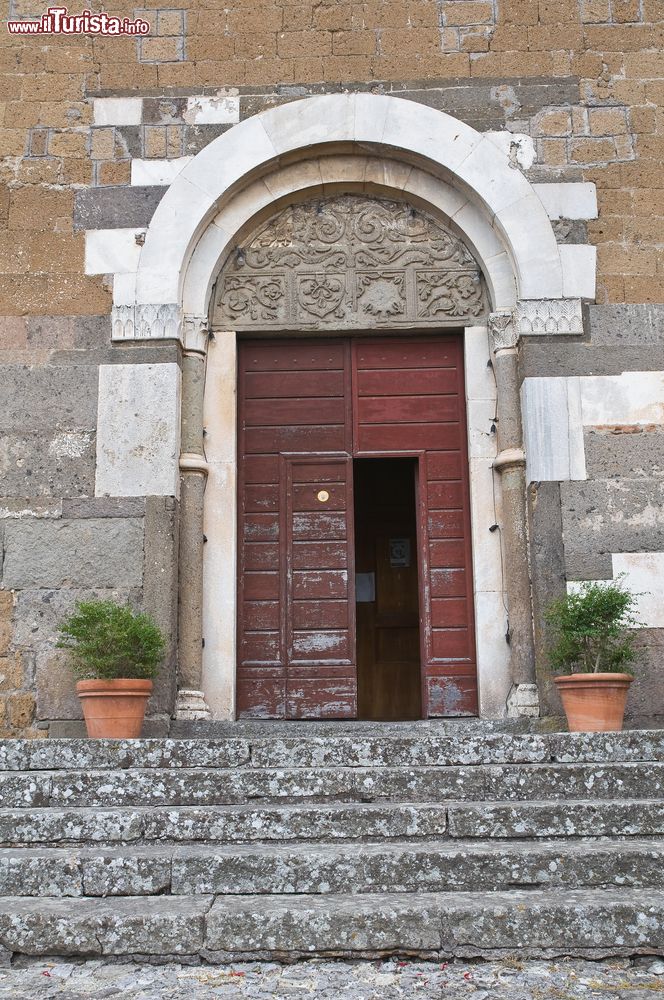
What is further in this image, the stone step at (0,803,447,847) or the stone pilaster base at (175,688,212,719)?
the stone pilaster base at (175,688,212,719)

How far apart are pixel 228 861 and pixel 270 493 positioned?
137 inches

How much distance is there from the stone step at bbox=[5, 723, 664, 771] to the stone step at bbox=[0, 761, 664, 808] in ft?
0.97

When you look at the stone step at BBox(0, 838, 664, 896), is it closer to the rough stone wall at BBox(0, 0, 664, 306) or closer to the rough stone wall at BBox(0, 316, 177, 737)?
the rough stone wall at BBox(0, 316, 177, 737)

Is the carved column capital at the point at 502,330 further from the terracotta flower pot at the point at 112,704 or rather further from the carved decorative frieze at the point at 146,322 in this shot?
the terracotta flower pot at the point at 112,704

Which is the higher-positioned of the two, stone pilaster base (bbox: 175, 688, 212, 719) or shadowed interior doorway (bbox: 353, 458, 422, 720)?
shadowed interior doorway (bbox: 353, 458, 422, 720)

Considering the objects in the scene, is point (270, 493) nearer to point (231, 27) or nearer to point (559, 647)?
point (559, 647)

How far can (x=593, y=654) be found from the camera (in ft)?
18.9

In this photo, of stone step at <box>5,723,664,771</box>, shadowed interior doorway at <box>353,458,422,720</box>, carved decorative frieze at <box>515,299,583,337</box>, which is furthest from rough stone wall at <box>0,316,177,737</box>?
shadowed interior doorway at <box>353,458,422,720</box>

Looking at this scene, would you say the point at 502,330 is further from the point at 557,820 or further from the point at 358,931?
the point at 358,931

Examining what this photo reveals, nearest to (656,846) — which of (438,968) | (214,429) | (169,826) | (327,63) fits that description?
(438,968)

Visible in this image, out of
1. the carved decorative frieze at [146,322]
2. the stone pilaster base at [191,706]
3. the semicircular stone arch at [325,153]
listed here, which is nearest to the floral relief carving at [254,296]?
the semicircular stone arch at [325,153]

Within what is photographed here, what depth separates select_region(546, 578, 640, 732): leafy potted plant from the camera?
5438 mm

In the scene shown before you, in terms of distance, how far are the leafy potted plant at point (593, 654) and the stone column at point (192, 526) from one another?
210 cm

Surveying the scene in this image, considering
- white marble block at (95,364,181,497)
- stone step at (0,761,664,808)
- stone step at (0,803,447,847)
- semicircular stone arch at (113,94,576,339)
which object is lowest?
stone step at (0,803,447,847)
